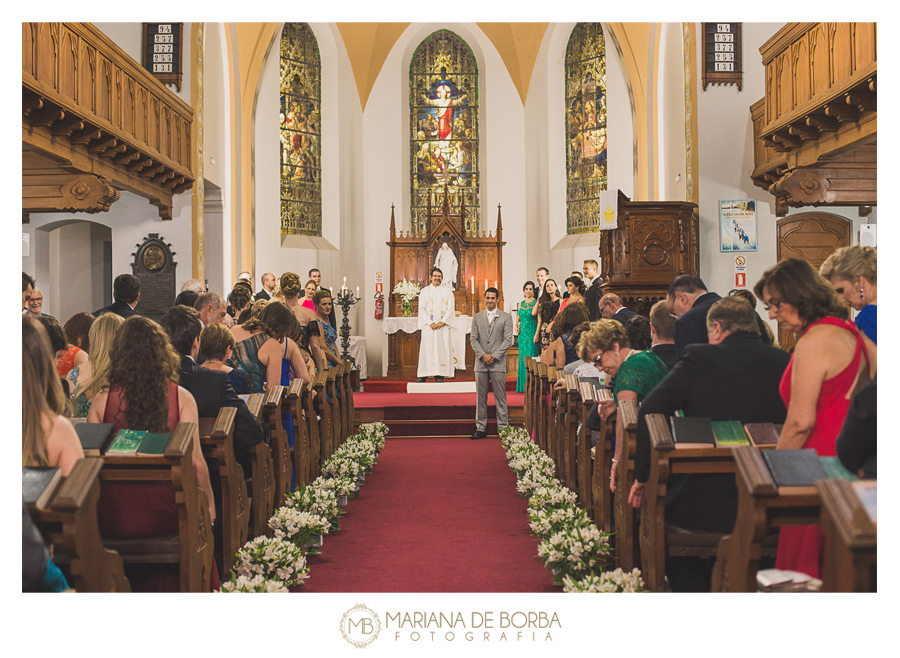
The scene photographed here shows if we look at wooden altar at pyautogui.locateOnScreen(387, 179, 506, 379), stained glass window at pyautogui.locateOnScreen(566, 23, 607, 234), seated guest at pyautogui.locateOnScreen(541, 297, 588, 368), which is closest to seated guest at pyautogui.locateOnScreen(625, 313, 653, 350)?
seated guest at pyautogui.locateOnScreen(541, 297, 588, 368)

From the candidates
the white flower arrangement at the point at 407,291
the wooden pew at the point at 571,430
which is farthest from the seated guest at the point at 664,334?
the white flower arrangement at the point at 407,291

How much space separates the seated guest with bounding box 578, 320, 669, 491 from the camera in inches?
147

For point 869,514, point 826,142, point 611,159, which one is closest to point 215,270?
point 611,159

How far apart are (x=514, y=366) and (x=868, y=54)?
25.8ft

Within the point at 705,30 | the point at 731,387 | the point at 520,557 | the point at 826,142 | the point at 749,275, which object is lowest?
the point at 520,557

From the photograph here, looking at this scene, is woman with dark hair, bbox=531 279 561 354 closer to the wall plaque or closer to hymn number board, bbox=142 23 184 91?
the wall plaque

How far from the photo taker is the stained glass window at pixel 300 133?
1475 centimetres

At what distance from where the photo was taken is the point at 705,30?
9719 mm

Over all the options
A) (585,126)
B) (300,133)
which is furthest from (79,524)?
(585,126)

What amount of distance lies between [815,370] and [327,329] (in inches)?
226

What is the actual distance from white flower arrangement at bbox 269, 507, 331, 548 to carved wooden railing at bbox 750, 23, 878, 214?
4971 millimetres
